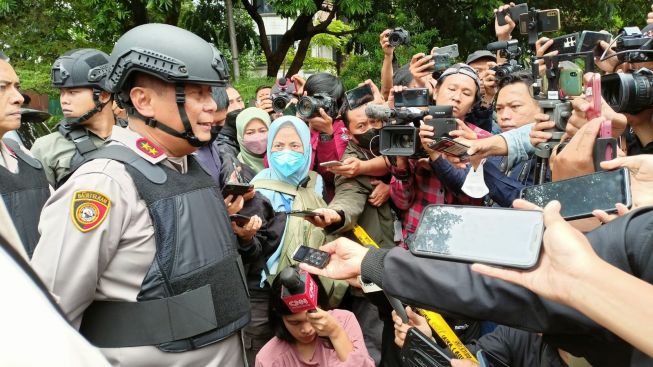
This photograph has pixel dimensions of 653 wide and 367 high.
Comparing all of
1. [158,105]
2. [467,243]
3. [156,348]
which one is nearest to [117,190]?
[158,105]

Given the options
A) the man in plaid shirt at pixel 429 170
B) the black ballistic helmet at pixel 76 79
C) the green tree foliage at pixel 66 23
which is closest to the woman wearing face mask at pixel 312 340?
the man in plaid shirt at pixel 429 170

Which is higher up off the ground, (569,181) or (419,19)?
(419,19)

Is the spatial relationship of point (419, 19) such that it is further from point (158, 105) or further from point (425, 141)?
point (158, 105)

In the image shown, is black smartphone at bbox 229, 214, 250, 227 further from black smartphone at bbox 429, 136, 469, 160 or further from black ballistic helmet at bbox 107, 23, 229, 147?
black smartphone at bbox 429, 136, 469, 160

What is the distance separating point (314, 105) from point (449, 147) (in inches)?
50.8

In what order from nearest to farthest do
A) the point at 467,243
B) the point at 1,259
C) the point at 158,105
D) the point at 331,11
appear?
the point at 1,259 → the point at 467,243 → the point at 158,105 → the point at 331,11

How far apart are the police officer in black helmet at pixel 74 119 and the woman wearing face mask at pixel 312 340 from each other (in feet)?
6.66

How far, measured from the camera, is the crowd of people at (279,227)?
1338mm

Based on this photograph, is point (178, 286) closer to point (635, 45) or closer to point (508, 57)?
point (635, 45)

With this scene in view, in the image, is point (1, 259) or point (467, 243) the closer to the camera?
point (1, 259)

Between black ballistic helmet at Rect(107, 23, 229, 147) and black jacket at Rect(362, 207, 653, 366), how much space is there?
108 centimetres

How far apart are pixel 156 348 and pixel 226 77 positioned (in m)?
1.14

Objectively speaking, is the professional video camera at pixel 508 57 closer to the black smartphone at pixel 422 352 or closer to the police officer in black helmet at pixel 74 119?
the black smartphone at pixel 422 352

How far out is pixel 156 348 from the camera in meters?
2.13
